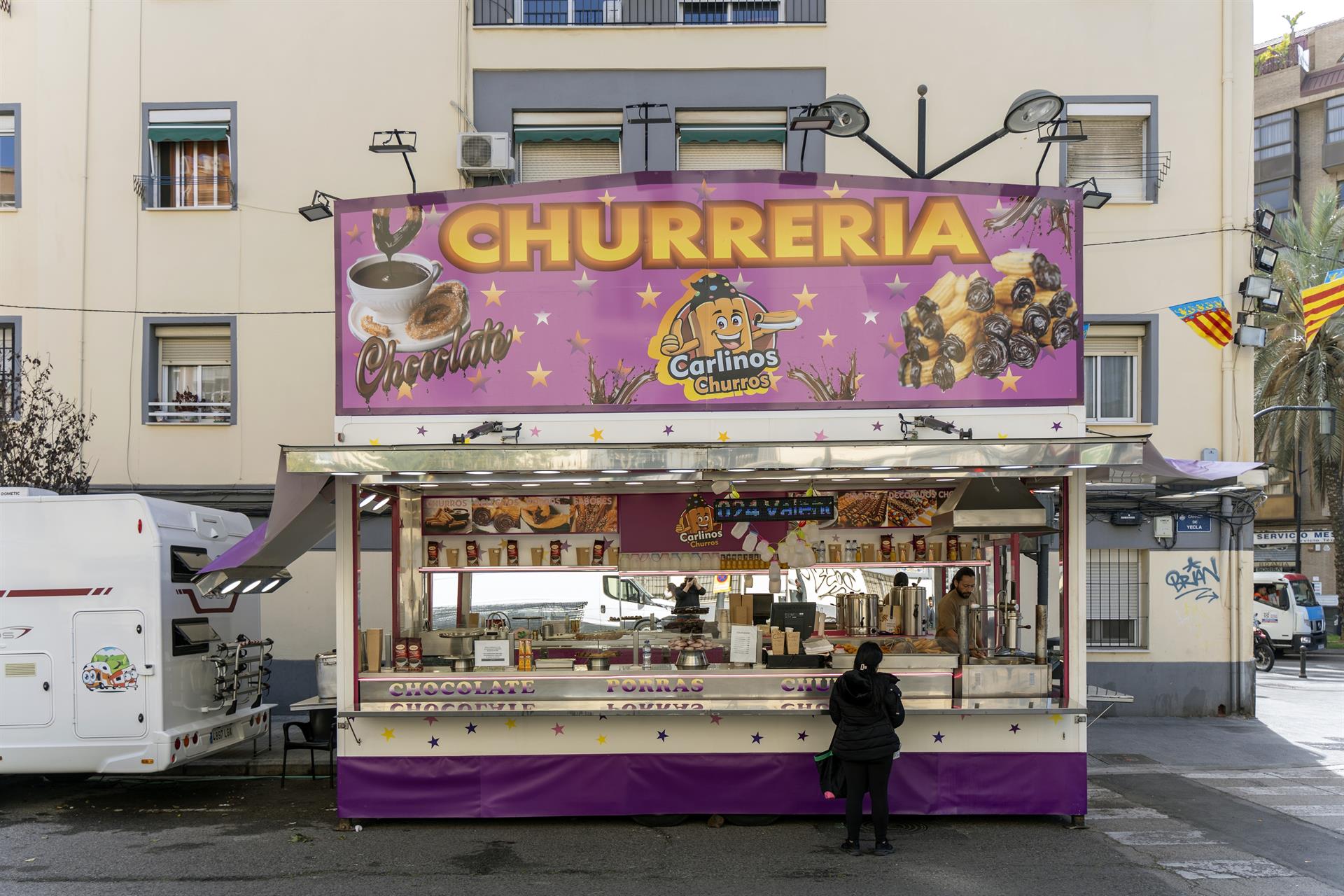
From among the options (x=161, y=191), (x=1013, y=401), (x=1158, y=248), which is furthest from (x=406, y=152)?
(x=1158, y=248)

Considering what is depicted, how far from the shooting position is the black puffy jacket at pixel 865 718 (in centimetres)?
766

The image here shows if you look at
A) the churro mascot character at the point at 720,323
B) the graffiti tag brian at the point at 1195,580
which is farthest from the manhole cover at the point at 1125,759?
the churro mascot character at the point at 720,323

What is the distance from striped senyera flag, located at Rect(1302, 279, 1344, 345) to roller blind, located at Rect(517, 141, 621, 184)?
10.3 m

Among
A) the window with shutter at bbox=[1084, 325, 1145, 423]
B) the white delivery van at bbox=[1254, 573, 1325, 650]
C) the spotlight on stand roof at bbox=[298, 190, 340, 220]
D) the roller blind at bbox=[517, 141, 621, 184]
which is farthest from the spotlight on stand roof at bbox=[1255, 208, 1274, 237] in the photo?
the white delivery van at bbox=[1254, 573, 1325, 650]

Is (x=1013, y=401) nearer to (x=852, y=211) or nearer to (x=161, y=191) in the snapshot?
(x=852, y=211)

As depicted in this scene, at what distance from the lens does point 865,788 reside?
782 centimetres

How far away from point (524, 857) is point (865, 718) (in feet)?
9.41

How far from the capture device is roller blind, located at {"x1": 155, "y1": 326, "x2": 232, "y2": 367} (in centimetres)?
1461

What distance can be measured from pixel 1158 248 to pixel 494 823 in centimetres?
1179

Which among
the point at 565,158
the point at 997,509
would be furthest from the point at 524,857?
the point at 565,158

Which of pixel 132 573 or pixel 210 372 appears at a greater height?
pixel 210 372

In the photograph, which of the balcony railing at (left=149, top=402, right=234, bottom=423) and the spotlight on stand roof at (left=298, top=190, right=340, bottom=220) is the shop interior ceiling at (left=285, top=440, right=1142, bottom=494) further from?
the balcony railing at (left=149, top=402, right=234, bottom=423)

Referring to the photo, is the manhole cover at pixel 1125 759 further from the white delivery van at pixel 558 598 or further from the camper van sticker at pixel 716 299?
the white delivery van at pixel 558 598

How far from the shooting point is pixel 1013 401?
28.2ft
